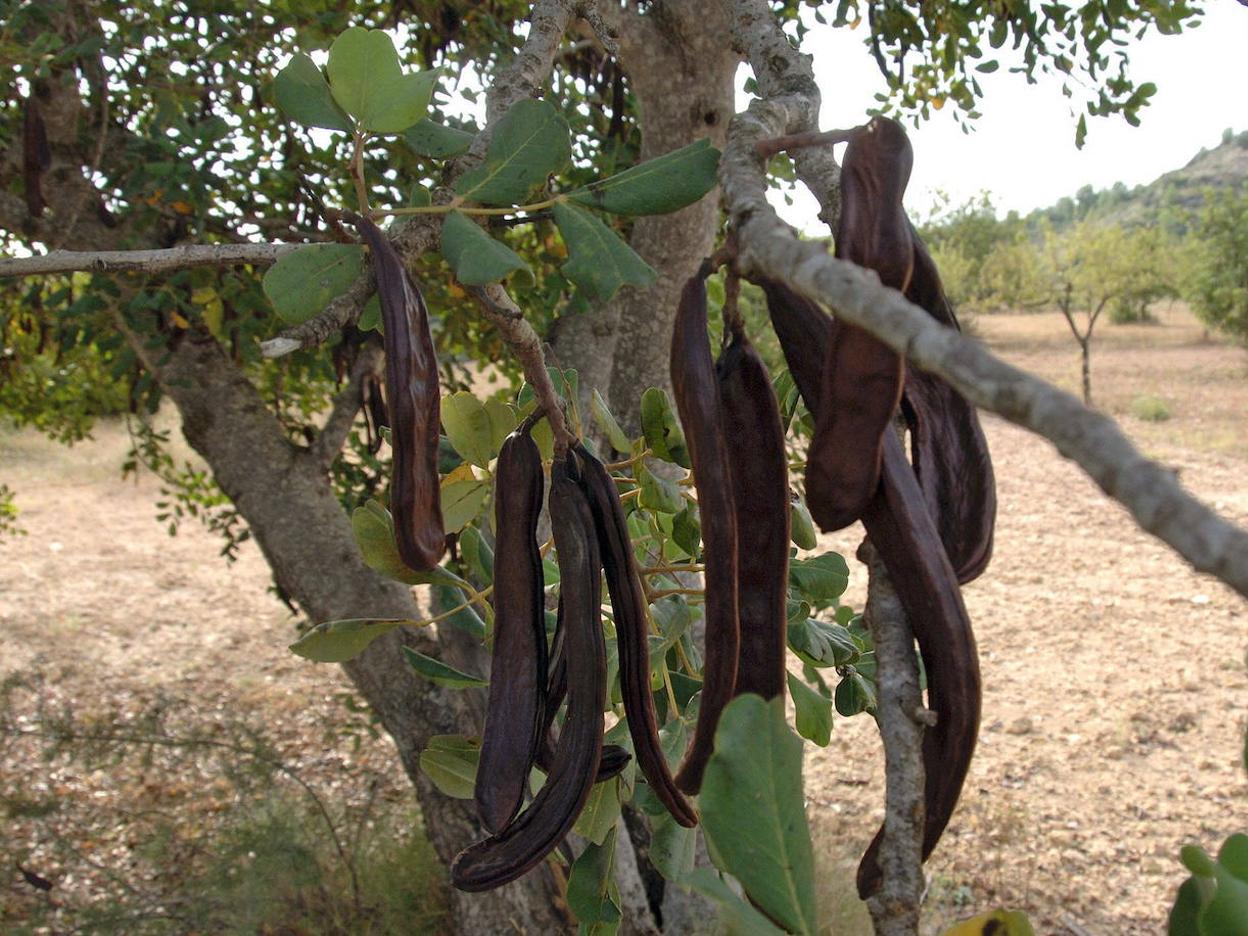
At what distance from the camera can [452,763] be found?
1.03 meters

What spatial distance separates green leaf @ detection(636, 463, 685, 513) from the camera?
3.06 feet

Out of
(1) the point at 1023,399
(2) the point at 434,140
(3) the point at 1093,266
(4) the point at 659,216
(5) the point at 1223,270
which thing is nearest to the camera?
(1) the point at 1023,399

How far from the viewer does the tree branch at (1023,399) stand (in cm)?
26

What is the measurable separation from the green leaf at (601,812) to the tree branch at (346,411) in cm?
172

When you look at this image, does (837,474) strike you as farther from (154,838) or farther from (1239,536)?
(154,838)

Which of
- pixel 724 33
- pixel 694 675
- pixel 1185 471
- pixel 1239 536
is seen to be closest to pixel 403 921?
pixel 694 675

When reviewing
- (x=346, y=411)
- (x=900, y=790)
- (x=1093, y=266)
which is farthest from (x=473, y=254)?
(x=1093, y=266)

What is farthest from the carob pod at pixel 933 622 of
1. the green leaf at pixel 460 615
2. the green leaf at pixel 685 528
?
the green leaf at pixel 460 615

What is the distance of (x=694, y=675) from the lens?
3.78ft

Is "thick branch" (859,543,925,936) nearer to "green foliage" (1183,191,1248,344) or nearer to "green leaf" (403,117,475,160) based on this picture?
"green leaf" (403,117,475,160)

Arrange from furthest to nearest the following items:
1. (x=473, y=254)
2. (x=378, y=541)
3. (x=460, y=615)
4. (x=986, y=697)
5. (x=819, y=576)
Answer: (x=986, y=697)
(x=460, y=615)
(x=819, y=576)
(x=378, y=541)
(x=473, y=254)

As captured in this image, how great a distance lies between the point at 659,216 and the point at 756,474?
1743 millimetres

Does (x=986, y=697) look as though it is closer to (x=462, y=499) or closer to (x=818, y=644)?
(x=818, y=644)

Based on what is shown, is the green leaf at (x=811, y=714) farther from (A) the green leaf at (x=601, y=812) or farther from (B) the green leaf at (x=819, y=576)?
(A) the green leaf at (x=601, y=812)
